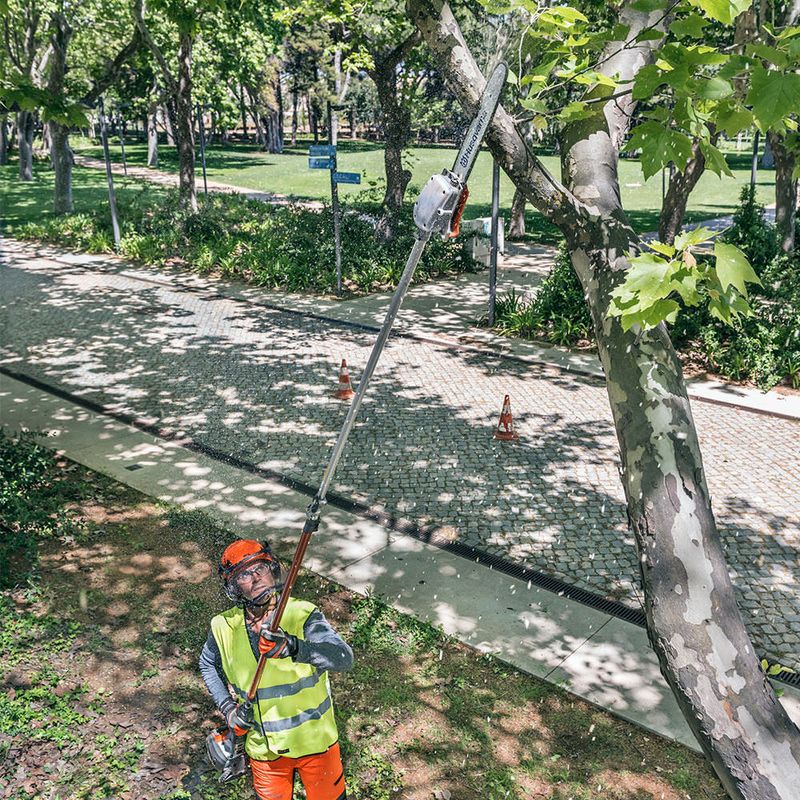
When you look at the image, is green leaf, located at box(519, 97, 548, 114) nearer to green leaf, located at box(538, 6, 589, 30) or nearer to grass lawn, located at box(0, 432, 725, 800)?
green leaf, located at box(538, 6, 589, 30)

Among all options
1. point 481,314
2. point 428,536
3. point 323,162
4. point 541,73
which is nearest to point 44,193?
point 323,162

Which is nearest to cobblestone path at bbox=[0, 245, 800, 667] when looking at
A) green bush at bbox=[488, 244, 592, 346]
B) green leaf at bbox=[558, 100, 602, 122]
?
green bush at bbox=[488, 244, 592, 346]

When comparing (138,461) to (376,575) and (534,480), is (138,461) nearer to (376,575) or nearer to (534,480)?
(376,575)

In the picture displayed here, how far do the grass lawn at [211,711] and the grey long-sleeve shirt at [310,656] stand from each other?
4.07ft

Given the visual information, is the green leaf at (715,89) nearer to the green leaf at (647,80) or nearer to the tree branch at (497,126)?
the green leaf at (647,80)

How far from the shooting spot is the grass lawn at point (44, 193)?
28.3 m

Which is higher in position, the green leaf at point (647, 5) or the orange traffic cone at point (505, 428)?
the green leaf at point (647, 5)

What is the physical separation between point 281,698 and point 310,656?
0.24 m

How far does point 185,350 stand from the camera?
537 inches

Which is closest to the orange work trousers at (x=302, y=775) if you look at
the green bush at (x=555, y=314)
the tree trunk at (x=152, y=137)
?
the green bush at (x=555, y=314)

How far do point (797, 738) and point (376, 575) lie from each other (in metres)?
4.74

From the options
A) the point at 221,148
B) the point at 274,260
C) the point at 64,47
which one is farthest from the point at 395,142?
the point at 221,148

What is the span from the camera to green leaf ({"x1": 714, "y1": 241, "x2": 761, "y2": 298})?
2.94m

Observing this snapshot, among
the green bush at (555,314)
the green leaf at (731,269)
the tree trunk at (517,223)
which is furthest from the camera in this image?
the tree trunk at (517,223)
